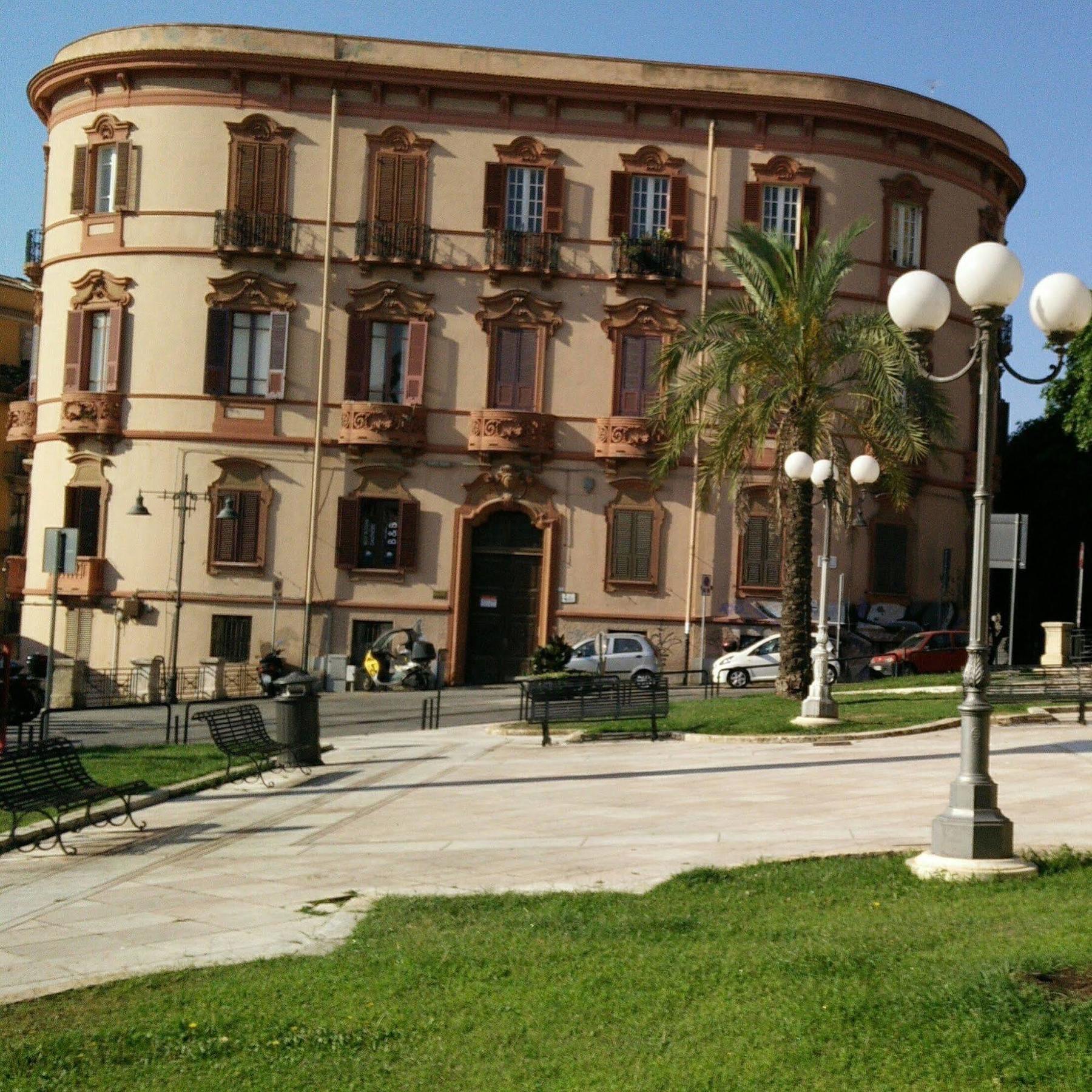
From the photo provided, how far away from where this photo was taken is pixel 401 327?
41656 millimetres

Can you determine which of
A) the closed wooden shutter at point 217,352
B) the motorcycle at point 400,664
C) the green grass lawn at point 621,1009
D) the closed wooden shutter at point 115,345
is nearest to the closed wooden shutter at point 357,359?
the closed wooden shutter at point 217,352

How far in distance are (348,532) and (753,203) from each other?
13690 mm

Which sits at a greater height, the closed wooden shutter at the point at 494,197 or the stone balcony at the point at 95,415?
the closed wooden shutter at the point at 494,197

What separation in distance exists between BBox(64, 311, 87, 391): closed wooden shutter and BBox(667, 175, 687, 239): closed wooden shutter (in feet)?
51.0

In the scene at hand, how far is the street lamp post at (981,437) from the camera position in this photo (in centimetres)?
1073

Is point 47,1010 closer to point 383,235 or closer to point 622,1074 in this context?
point 622,1074

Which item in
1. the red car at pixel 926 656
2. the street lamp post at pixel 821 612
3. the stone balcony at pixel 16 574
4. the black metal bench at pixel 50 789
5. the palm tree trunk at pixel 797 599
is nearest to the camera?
the black metal bench at pixel 50 789

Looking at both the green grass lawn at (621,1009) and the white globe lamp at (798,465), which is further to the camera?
the white globe lamp at (798,465)

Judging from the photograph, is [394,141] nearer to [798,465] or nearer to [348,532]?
[348,532]

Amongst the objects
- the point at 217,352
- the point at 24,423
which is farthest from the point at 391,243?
the point at 24,423

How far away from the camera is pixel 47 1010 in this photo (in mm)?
7699

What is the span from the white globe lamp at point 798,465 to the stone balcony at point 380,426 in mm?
17893

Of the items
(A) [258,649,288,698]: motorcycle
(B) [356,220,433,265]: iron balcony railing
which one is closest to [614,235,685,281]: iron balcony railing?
(B) [356,220,433,265]: iron balcony railing

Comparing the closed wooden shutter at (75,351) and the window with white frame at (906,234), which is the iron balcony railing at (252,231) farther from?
the window with white frame at (906,234)
